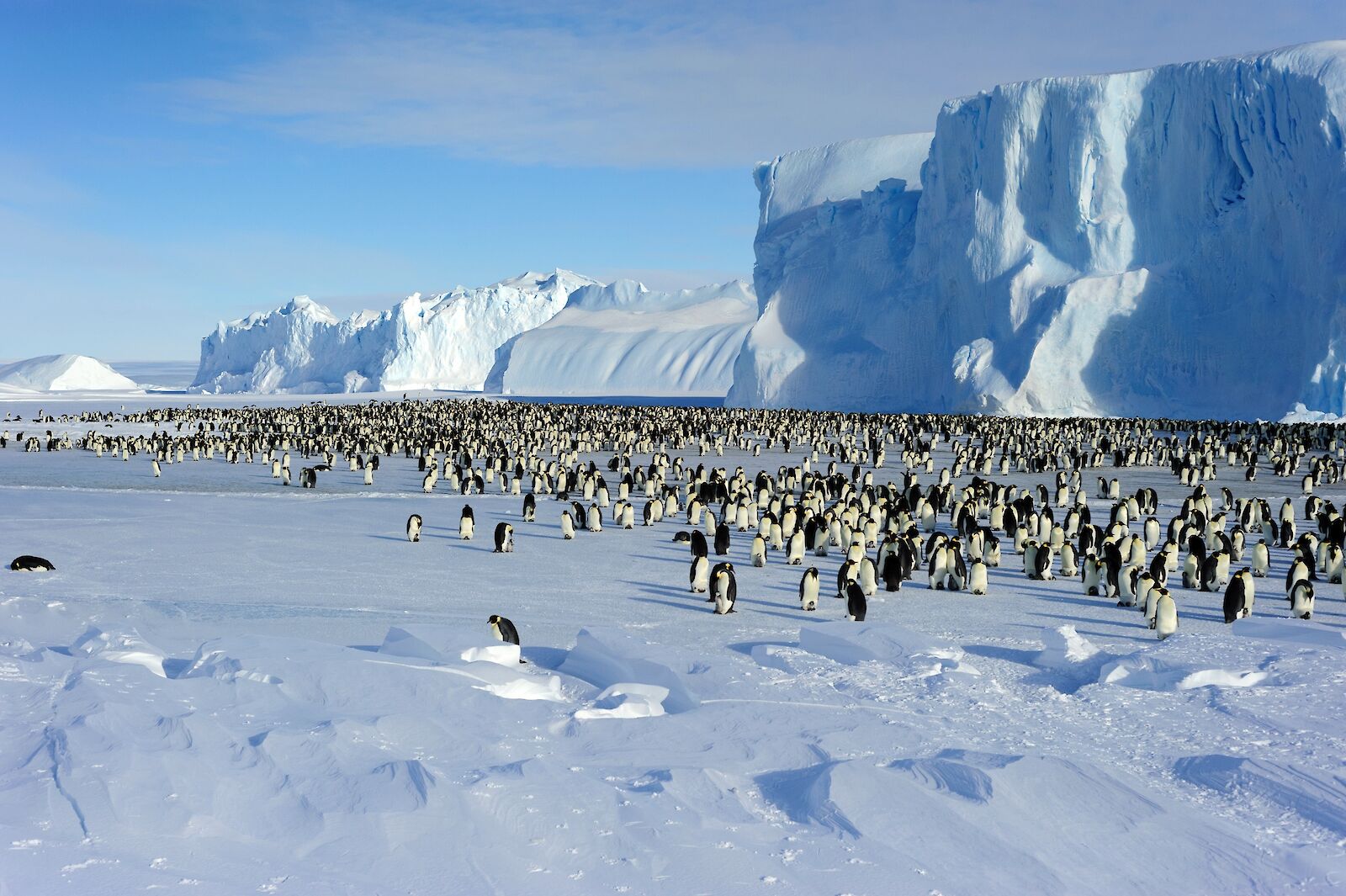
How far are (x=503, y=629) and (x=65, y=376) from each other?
12211 centimetres

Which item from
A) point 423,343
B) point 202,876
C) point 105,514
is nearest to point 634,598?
point 202,876

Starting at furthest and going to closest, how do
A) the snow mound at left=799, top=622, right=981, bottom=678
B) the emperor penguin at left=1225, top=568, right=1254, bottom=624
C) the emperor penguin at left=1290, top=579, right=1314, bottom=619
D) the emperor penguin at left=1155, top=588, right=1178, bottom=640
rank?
the emperor penguin at left=1290, top=579, right=1314, bottom=619
the emperor penguin at left=1225, top=568, right=1254, bottom=624
the emperor penguin at left=1155, top=588, right=1178, bottom=640
the snow mound at left=799, top=622, right=981, bottom=678

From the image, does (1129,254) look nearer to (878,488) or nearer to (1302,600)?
(878,488)

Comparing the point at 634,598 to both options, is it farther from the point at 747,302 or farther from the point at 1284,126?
the point at 747,302

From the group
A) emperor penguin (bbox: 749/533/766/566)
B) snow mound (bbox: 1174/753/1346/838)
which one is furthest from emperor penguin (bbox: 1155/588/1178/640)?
emperor penguin (bbox: 749/533/766/566)

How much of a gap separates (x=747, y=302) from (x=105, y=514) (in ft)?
291

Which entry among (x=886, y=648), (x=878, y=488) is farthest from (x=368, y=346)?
(x=886, y=648)

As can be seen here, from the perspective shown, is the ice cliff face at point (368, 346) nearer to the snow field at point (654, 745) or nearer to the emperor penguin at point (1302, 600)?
the snow field at point (654, 745)

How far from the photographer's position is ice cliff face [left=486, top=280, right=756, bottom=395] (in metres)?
90.1

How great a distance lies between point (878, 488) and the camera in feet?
51.9

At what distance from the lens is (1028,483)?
66.0 ft

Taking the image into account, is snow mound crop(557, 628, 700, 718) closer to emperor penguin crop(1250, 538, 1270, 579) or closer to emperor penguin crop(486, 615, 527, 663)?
emperor penguin crop(486, 615, 527, 663)

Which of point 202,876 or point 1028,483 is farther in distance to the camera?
point 1028,483

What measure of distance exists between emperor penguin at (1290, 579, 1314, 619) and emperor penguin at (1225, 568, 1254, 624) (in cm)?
32
